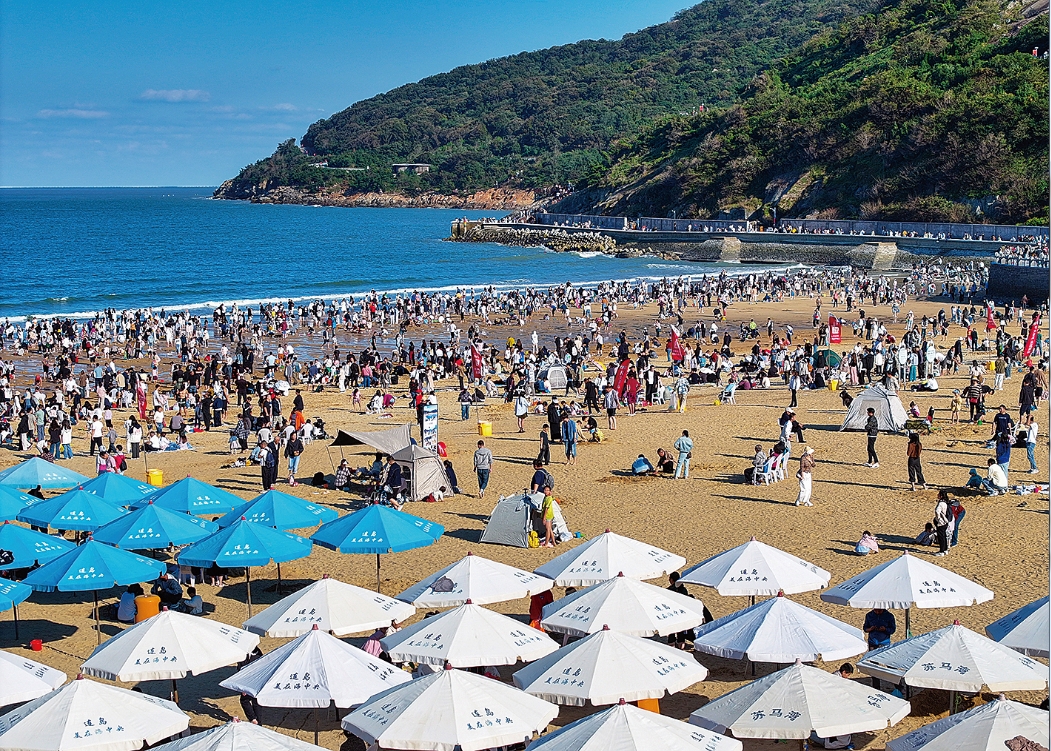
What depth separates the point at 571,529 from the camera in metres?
18.0

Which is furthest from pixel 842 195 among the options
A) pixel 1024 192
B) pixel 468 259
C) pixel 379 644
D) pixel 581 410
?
pixel 379 644

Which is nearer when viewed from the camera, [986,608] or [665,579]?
[986,608]

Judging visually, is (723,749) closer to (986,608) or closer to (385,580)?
(986,608)

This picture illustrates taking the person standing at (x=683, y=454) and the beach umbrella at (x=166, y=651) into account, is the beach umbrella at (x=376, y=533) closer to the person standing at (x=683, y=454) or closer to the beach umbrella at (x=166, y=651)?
the beach umbrella at (x=166, y=651)

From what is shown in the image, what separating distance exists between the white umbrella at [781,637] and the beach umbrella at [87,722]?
486 centimetres

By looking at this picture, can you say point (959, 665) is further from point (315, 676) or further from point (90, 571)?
point (90, 571)

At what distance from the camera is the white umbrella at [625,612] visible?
1134cm

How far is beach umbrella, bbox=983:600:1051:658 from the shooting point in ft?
34.1

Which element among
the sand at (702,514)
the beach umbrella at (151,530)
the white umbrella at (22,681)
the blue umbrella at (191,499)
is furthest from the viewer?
the blue umbrella at (191,499)

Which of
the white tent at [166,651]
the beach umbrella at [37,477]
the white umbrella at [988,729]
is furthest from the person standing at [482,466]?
the white umbrella at [988,729]

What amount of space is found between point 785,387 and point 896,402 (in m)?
7.30

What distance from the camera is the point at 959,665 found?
9.84 meters

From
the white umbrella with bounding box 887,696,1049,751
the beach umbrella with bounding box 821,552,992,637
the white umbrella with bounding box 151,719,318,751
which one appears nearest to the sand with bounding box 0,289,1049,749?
the beach umbrella with bounding box 821,552,992,637

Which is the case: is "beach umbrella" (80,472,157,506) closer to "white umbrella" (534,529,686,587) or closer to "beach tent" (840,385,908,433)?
"white umbrella" (534,529,686,587)
